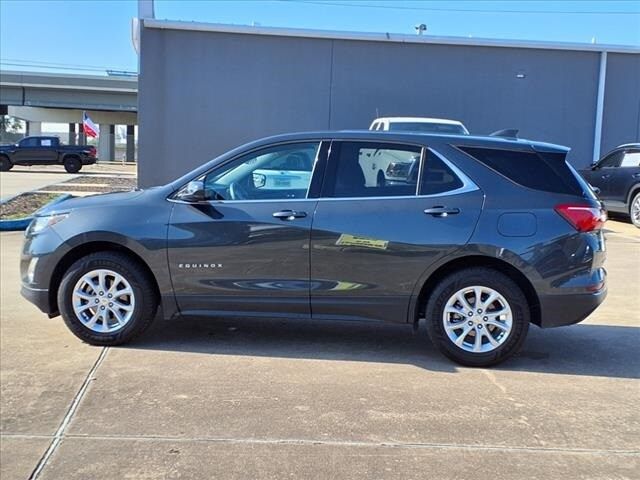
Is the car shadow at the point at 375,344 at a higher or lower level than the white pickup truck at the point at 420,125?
lower

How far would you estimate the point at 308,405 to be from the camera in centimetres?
415

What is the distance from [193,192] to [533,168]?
2592 millimetres

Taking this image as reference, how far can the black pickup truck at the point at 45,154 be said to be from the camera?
32344 millimetres

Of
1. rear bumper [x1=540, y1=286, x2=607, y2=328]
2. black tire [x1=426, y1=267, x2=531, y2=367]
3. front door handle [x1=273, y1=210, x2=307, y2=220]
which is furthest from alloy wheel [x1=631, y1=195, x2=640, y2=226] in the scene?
front door handle [x1=273, y1=210, x2=307, y2=220]

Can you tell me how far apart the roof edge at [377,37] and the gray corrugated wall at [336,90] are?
0.16 m

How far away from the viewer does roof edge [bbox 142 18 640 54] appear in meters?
16.2

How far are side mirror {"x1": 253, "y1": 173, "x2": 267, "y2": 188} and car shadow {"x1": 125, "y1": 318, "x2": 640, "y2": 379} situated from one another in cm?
131

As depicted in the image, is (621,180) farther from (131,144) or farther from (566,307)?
(131,144)

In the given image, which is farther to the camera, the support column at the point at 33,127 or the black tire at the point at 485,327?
the support column at the point at 33,127

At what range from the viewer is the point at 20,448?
3.59m

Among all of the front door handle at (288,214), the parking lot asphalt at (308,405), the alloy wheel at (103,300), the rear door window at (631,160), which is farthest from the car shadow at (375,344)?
the rear door window at (631,160)

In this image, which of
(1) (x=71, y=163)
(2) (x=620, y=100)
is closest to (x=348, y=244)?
(2) (x=620, y=100)

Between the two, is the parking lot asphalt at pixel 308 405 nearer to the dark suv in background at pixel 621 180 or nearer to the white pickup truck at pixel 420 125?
the white pickup truck at pixel 420 125

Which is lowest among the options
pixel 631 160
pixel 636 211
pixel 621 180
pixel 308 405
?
pixel 308 405
